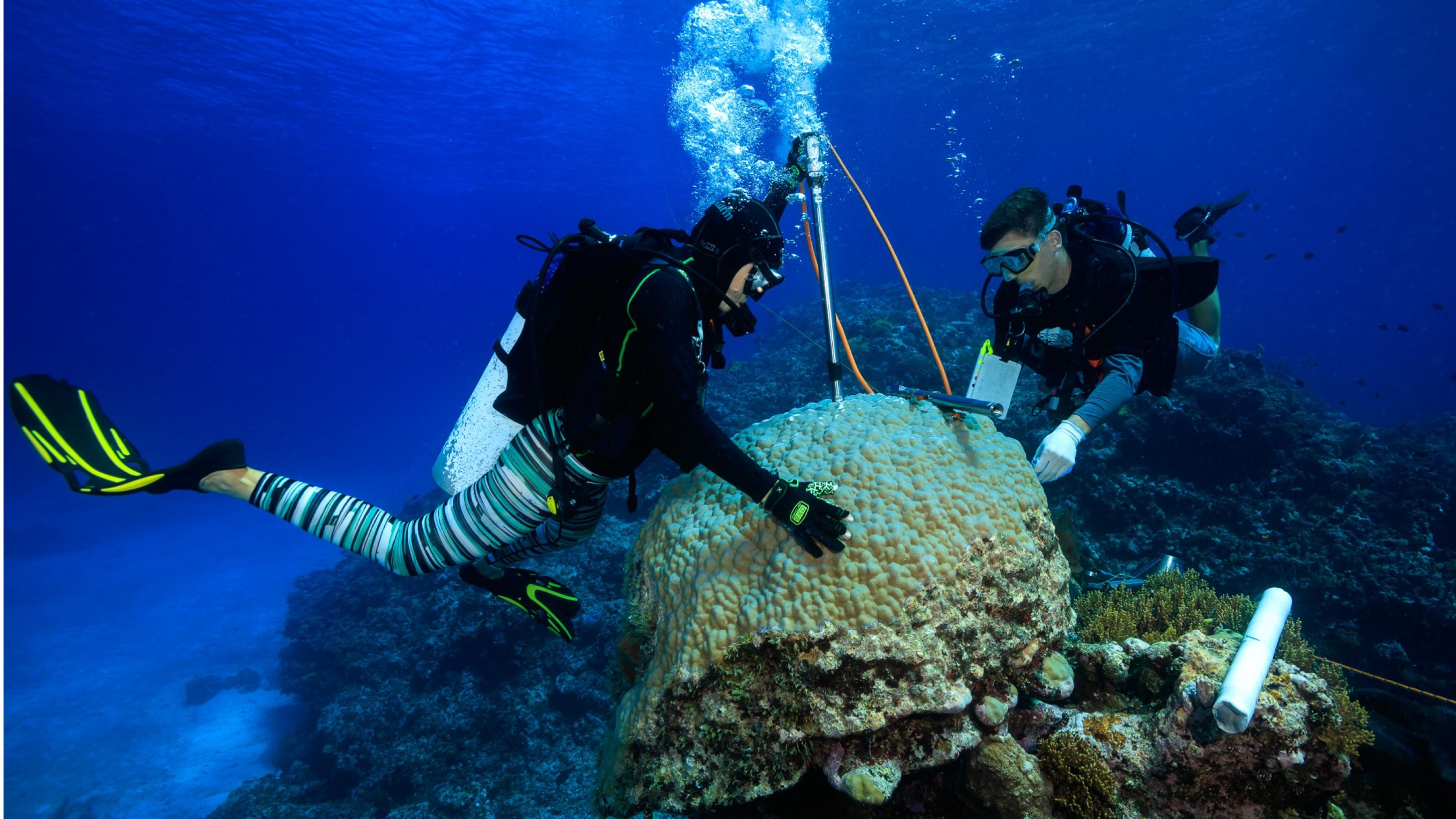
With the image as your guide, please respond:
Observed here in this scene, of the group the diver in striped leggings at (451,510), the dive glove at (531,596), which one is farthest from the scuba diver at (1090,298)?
the dive glove at (531,596)

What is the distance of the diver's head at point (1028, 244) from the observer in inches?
154

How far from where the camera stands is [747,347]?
152ft

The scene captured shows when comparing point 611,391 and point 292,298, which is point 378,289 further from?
point 611,391

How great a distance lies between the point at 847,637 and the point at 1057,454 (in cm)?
191

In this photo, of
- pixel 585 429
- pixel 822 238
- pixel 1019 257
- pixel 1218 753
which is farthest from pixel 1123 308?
pixel 585 429

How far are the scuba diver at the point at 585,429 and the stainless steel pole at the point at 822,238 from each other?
106 mm

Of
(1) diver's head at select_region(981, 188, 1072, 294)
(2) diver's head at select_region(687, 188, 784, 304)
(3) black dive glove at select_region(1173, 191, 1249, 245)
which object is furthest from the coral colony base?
(3) black dive glove at select_region(1173, 191, 1249, 245)

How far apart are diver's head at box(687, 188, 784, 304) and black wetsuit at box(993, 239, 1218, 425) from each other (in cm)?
251

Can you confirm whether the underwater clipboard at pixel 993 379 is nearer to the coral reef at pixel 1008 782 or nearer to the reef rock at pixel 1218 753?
the reef rock at pixel 1218 753

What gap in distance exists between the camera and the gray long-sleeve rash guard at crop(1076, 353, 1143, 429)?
3.63m

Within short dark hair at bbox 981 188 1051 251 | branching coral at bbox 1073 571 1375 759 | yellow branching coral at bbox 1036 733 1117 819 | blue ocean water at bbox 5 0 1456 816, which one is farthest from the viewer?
blue ocean water at bbox 5 0 1456 816

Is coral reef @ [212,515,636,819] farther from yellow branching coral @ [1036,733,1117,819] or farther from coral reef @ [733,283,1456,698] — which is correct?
coral reef @ [733,283,1456,698]

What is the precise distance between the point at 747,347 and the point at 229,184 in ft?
151

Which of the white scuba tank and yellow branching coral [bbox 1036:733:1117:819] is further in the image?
the white scuba tank
